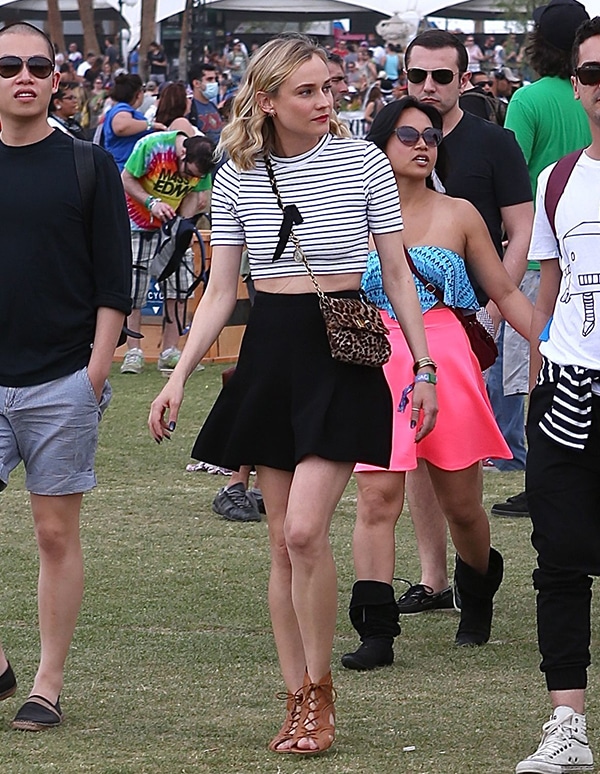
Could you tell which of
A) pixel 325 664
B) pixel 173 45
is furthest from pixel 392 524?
pixel 173 45

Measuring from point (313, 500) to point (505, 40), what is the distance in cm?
4299

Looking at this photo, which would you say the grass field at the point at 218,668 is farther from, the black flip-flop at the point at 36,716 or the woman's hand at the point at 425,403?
the woman's hand at the point at 425,403

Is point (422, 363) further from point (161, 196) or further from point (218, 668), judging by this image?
point (161, 196)

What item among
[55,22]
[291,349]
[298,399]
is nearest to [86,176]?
[291,349]

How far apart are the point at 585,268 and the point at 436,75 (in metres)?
2.25

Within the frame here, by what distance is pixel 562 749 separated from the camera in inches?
153

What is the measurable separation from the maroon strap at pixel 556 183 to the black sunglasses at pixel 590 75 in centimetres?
21

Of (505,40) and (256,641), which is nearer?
(256,641)

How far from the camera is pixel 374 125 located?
5.46 meters

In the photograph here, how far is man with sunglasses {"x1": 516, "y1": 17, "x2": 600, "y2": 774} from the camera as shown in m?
3.92

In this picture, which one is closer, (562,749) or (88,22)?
(562,749)

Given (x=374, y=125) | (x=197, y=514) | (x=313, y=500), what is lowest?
(x=197, y=514)

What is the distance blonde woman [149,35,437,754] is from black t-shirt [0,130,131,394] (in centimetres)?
33

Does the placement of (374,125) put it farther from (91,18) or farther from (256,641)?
(91,18)
